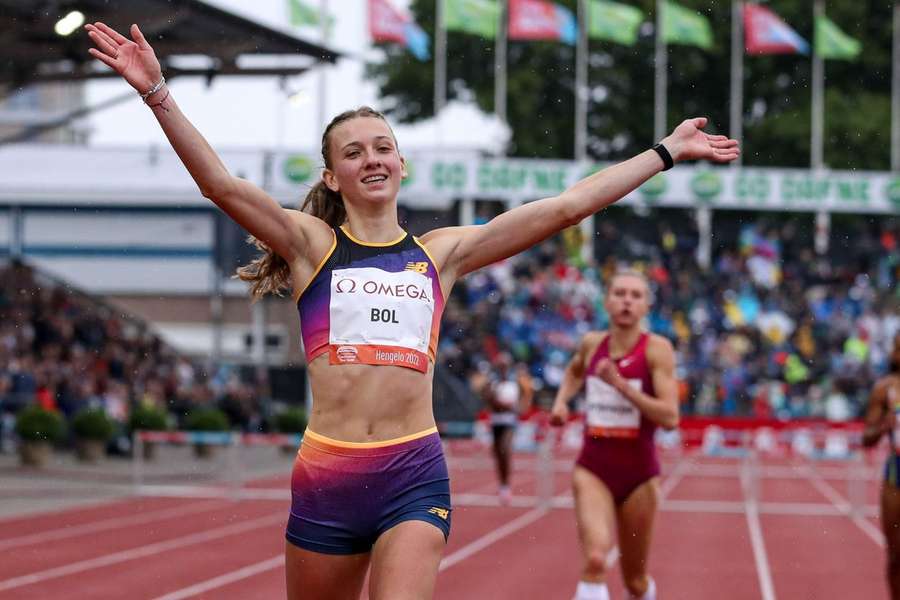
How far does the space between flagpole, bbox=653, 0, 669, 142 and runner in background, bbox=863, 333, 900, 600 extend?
109ft

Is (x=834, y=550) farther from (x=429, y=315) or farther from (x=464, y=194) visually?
(x=464, y=194)

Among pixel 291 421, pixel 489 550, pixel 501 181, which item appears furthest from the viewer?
pixel 501 181

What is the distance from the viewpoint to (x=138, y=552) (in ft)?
44.3

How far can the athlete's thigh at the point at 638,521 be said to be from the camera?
798 centimetres

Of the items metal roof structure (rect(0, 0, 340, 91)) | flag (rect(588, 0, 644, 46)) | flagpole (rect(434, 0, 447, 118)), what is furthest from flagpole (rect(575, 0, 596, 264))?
metal roof structure (rect(0, 0, 340, 91))

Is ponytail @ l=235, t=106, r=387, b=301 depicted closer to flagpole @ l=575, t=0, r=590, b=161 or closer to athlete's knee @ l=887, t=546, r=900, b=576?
athlete's knee @ l=887, t=546, r=900, b=576

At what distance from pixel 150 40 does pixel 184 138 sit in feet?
46.0

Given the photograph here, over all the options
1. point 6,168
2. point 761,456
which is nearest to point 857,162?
point 761,456

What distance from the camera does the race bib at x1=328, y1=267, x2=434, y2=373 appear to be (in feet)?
Result: 15.4

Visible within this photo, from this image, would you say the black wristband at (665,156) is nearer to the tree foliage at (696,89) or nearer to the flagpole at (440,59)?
the flagpole at (440,59)

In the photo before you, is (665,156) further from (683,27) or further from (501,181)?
(683,27)

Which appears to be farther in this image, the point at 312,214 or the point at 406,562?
the point at 312,214

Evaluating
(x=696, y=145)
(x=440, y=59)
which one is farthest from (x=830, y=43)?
(x=696, y=145)

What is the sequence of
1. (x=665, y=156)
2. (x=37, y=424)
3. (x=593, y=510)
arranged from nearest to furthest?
(x=665, y=156), (x=593, y=510), (x=37, y=424)
